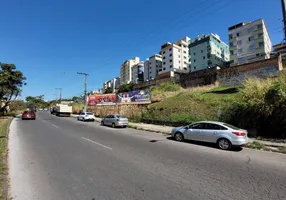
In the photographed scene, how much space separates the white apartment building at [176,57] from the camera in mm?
86875

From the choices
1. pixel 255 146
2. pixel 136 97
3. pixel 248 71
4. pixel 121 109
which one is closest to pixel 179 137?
pixel 255 146

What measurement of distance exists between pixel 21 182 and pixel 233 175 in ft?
20.6

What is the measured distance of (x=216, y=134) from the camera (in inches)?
390

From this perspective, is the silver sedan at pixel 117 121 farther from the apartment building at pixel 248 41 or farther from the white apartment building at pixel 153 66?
the white apartment building at pixel 153 66

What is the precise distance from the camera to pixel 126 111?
27625 mm

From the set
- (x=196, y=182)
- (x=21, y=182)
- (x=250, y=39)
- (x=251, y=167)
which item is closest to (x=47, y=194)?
(x=21, y=182)

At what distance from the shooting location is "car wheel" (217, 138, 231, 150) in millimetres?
9431

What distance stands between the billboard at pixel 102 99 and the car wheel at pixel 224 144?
81.7 ft

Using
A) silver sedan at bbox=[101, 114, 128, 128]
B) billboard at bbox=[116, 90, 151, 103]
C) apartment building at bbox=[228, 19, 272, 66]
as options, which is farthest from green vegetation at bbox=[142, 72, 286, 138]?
apartment building at bbox=[228, 19, 272, 66]

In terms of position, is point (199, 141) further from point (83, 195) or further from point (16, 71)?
point (16, 71)

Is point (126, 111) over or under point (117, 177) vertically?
over

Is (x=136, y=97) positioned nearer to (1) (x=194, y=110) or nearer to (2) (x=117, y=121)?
(2) (x=117, y=121)

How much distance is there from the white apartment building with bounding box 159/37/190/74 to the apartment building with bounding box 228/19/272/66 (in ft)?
81.9

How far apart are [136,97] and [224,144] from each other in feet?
63.5
